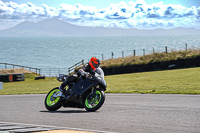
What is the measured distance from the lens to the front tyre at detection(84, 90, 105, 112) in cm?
900

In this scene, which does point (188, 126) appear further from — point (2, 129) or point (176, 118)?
point (2, 129)

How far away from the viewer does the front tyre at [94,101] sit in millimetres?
9000

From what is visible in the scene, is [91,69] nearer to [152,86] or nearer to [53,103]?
[53,103]

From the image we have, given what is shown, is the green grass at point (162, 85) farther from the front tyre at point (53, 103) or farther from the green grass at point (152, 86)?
the front tyre at point (53, 103)

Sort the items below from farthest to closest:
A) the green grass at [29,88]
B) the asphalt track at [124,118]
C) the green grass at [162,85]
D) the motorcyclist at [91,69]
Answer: the green grass at [29,88]
the green grass at [162,85]
the motorcyclist at [91,69]
the asphalt track at [124,118]

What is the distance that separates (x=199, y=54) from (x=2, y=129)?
30608mm

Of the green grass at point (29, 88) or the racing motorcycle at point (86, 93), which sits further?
the green grass at point (29, 88)

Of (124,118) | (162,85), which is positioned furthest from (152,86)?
(124,118)

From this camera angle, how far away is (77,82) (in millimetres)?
9617

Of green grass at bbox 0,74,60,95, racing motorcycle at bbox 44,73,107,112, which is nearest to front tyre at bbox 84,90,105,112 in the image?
racing motorcycle at bbox 44,73,107,112

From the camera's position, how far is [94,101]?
9266mm

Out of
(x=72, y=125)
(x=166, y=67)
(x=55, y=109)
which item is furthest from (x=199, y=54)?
(x=72, y=125)

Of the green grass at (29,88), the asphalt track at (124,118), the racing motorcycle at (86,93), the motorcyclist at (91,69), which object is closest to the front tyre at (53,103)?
the racing motorcycle at (86,93)

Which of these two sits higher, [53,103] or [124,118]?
[53,103]
